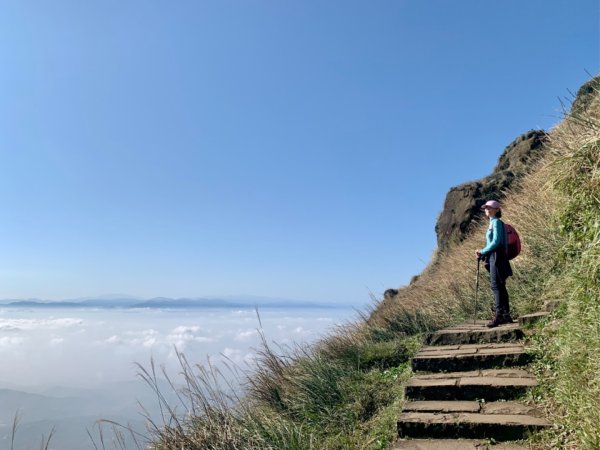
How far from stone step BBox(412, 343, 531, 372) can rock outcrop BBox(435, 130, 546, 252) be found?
1164 cm

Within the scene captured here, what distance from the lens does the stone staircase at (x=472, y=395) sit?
3.97 metres

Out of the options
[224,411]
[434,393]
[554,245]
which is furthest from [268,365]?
[554,245]

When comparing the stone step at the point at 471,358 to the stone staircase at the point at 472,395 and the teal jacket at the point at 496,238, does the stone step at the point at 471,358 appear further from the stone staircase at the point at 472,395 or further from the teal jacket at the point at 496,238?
the teal jacket at the point at 496,238

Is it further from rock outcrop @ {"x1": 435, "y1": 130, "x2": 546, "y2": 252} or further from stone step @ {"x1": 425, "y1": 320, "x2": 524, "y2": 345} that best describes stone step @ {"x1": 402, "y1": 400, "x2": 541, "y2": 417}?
rock outcrop @ {"x1": 435, "y1": 130, "x2": 546, "y2": 252}

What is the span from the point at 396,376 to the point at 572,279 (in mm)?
2737

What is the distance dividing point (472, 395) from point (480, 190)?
566 inches

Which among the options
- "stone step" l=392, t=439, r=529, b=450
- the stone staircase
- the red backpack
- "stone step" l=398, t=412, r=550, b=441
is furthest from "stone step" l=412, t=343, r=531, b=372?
the red backpack

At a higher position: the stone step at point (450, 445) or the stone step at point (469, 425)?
the stone step at point (469, 425)

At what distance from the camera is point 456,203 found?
1864 cm

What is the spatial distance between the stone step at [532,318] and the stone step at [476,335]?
96mm

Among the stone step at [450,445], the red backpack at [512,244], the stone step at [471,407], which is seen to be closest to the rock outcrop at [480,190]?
the red backpack at [512,244]

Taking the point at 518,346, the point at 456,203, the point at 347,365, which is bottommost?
the point at 347,365

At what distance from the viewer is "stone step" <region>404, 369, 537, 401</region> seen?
452cm

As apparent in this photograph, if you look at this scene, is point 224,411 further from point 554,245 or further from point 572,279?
point 554,245
